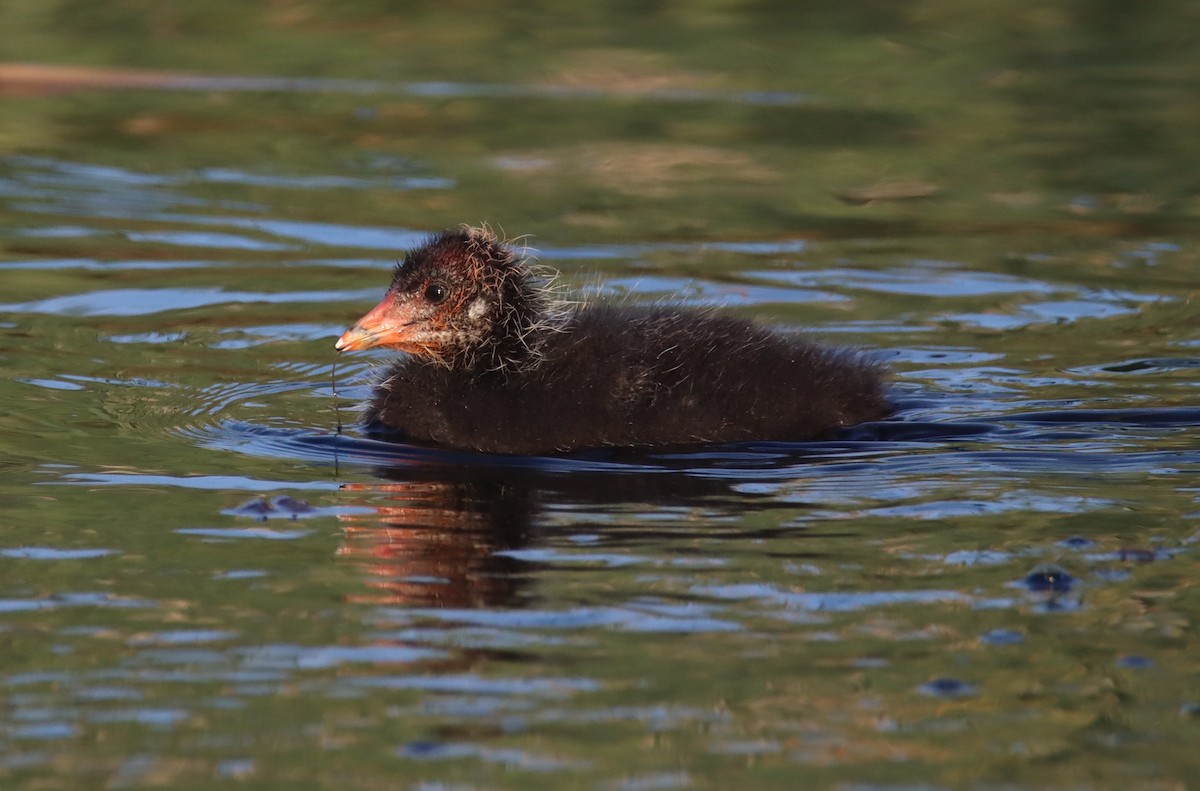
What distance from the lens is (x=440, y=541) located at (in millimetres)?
6844

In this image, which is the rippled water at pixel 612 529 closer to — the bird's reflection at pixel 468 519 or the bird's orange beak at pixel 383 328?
the bird's reflection at pixel 468 519

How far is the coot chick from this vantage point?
27.1ft

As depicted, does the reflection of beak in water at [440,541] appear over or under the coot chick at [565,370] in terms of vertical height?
under

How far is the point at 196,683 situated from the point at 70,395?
4.16 metres

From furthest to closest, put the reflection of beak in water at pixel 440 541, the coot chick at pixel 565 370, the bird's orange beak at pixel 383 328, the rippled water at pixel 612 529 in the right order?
the bird's orange beak at pixel 383 328 → the coot chick at pixel 565 370 → the reflection of beak in water at pixel 440 541 → the rippled water at pixel 612 529

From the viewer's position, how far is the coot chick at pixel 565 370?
325 inches

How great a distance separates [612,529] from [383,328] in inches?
87.1

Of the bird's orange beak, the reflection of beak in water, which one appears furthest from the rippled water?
the bird's orange beak

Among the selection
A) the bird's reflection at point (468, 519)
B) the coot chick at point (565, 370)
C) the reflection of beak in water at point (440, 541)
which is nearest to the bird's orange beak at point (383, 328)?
the coot chick at point (565, 370)

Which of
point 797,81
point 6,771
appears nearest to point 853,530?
point 6,771

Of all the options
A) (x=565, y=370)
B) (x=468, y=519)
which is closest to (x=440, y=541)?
(x=468, y=519)

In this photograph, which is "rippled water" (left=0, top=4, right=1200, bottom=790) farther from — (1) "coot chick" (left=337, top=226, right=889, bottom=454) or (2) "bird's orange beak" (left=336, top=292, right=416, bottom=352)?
(2) "bird's orange beak" (left=336, top=292, right=416, bottom=352)

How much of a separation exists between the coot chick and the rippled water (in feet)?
0.58

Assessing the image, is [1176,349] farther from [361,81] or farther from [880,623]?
[361,81]
